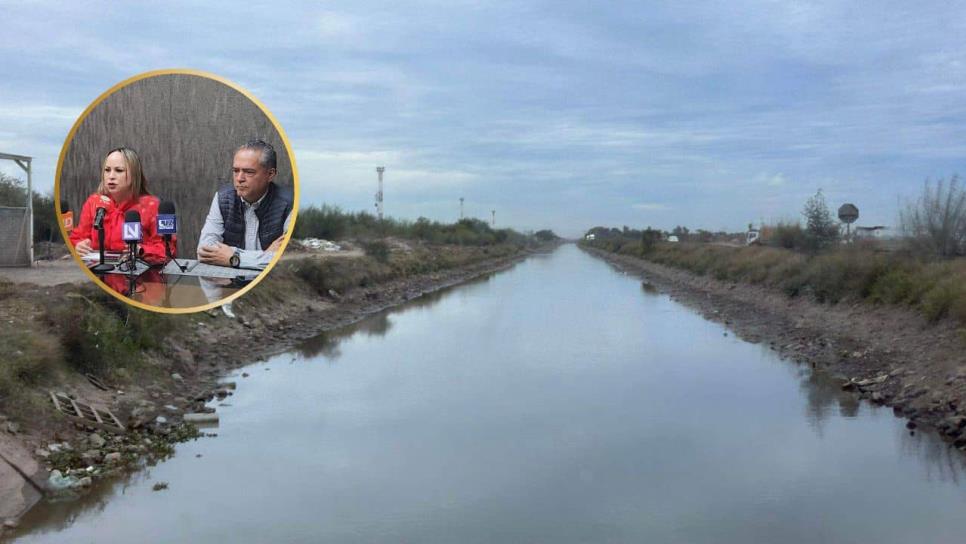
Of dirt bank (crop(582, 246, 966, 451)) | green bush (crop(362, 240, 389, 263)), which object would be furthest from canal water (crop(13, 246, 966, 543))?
green bush (crop(362, 240, 389, 263))

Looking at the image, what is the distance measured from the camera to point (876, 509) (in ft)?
28.5

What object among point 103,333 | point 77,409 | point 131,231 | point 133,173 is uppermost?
point 133,173

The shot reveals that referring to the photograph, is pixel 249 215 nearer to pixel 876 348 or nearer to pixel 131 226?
pixel 131 226

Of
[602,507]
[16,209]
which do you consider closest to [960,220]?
[602,507]

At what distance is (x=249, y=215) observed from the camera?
6.78 metres

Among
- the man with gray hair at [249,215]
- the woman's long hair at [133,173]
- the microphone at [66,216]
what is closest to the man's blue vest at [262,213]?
the man with gray hair at [249,215]

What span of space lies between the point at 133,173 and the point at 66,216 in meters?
0.74

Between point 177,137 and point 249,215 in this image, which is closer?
point 177,137

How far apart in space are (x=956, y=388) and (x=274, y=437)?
9.40 meters

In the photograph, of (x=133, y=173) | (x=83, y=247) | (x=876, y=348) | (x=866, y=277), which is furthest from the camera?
(x=866, y=277)

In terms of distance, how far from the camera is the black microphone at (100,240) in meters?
6.71

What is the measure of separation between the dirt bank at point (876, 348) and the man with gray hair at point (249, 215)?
866cm

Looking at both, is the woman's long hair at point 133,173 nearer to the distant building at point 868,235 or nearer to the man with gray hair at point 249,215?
the man with gray hair at point 249,215

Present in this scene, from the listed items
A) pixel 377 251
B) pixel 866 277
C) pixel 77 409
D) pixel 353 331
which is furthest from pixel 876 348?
pixel 377 251
